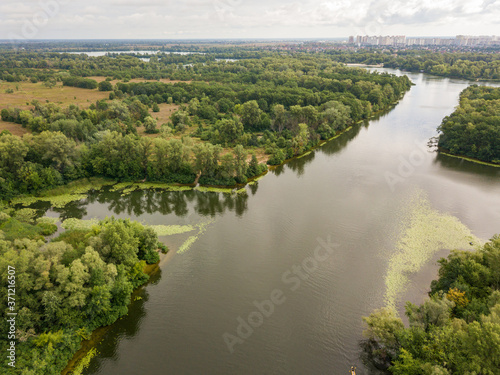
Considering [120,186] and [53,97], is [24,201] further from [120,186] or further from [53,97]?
[53,97]

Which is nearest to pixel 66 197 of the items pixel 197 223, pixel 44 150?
pixel 44 150

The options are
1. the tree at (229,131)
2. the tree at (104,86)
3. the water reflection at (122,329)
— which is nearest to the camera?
the water reflection at (122,329)

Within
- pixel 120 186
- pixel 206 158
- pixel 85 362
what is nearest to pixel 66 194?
pixel 120 186

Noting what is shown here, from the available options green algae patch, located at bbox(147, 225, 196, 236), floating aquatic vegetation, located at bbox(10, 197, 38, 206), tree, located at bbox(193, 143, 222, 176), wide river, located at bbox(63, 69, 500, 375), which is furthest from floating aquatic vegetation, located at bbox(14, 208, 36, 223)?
tree, located at bbox(193, 143, 222, 176)

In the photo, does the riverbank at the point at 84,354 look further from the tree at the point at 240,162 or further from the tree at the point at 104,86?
the tree at the point at 104,86

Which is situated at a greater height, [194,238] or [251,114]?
[251,114]

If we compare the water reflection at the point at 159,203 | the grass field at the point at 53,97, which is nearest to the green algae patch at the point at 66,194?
the water reflection at the point at 159,203

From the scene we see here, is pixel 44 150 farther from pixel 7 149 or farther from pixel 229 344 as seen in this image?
pixel 229 344
